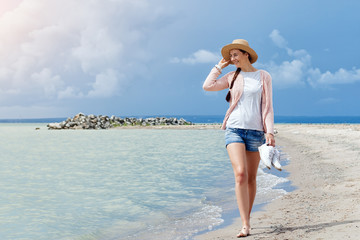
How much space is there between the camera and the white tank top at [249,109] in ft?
15.5

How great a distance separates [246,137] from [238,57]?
1113 mm

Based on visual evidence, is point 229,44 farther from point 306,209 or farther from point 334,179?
point 334,179

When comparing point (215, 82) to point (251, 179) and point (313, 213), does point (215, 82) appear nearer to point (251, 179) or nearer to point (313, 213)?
point (251, 179)

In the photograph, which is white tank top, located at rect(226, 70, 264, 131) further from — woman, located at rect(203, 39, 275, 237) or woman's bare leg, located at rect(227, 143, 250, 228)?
woman's bare leg, located at rect(227, 143, 250, 228)

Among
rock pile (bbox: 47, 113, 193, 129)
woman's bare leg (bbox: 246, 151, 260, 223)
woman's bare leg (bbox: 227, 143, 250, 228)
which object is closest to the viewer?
woman's bare leg (bbox: 227, 143, 250, 228)

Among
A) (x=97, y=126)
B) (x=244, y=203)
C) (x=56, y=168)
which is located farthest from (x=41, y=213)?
(x=97, y=126)

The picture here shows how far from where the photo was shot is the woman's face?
492cm

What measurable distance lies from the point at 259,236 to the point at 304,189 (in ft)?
13.1

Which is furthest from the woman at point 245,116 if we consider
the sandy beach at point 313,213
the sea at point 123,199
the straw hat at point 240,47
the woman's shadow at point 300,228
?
the sea at point 123,199

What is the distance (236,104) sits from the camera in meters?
4.83

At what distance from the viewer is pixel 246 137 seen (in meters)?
4.72

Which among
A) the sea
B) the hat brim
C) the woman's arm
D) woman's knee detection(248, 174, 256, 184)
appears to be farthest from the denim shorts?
the sea

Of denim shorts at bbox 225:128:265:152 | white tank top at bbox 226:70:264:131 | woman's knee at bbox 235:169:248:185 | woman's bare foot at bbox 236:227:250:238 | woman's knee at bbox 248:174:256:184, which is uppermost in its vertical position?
white tank top at bbox 226:70:264:131

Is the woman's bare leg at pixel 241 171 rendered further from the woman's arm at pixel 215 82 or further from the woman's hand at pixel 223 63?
the woman's hand at pixel 223 63
